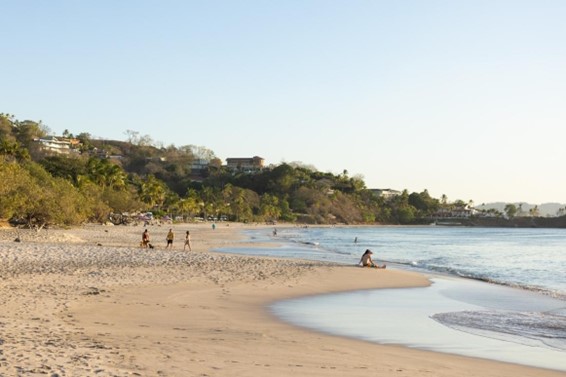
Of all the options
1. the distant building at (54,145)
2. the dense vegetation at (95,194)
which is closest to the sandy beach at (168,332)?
the dense vegetation at (95,194)

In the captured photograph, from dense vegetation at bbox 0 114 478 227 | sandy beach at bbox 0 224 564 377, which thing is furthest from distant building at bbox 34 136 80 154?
sandy beach at bbox 0 224 564 377

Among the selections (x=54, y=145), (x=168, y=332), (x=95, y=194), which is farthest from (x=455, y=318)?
(x=54, y=145)

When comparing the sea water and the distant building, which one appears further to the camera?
the distant building

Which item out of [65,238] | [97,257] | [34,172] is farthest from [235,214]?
[97,257]

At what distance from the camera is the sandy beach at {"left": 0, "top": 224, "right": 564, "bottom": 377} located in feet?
28.6

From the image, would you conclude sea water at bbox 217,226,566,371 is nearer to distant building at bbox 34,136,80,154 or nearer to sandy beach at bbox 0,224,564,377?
sandy beach at bbox 0,224,564,377

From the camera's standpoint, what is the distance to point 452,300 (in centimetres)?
2117

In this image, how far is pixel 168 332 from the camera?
11.8 m

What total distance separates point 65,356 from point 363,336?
6.61 metres

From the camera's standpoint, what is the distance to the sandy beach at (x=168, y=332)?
28.6 feet

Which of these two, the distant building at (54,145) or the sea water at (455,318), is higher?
the distant building at (54,145)

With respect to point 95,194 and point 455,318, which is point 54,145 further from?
point 455,318

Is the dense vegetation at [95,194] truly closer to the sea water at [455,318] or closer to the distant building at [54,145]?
the distant building at [54,145]

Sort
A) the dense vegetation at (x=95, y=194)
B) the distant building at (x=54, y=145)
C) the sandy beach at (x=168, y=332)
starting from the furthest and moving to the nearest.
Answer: the distant building at (x=54, y=145) → the dense vegetation at (x=95, y=194) → the sandy beach at (x=168, y=332)
